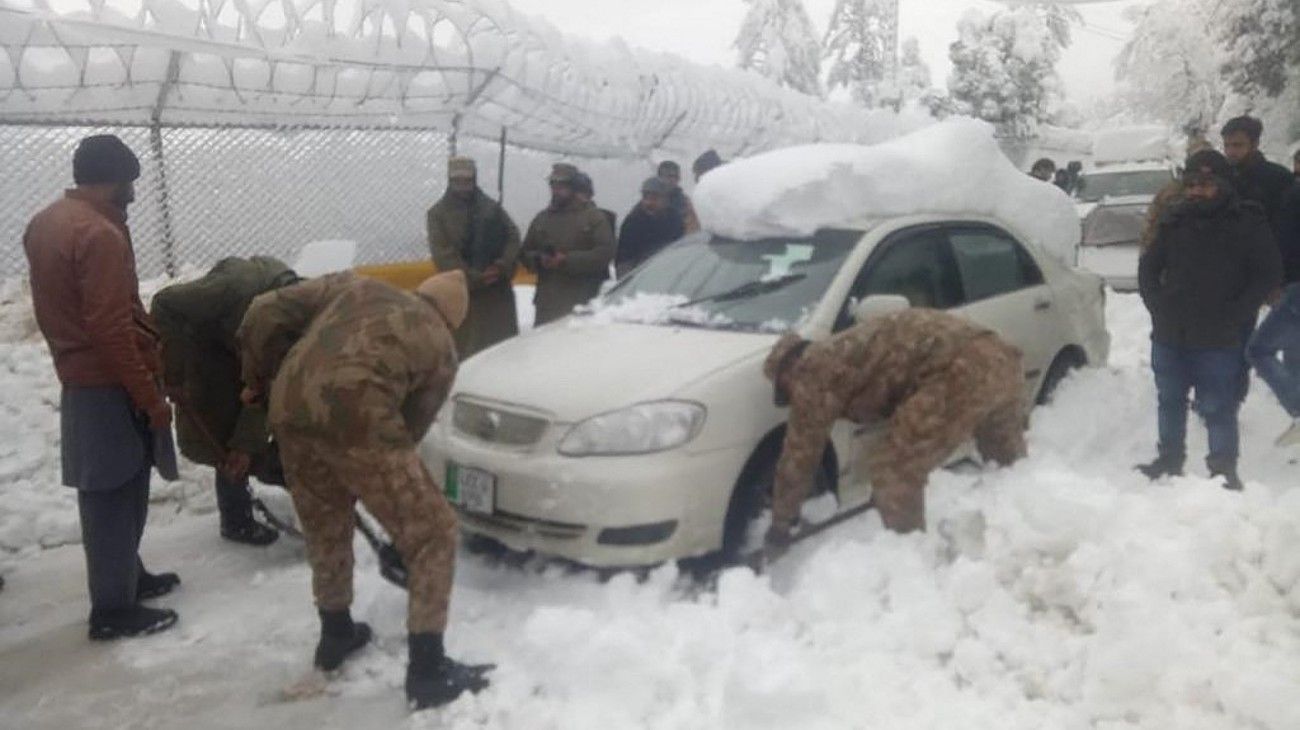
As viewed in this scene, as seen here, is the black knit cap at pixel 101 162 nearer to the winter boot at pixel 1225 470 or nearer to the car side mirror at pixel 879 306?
the car side mirror at pixel 879 306

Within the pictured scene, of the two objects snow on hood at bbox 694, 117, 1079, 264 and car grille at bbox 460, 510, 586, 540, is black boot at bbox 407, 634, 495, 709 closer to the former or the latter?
car grille at bbox 460, 510, 586, 540

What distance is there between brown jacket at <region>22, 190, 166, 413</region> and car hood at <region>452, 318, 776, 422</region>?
126cm

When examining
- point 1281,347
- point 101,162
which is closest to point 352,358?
point 101,162

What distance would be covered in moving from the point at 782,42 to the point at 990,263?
130 feet

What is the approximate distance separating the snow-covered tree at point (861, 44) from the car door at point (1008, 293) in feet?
Answer: 137

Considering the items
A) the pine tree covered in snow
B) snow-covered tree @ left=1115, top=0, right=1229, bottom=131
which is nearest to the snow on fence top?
the pine tree covered in snow

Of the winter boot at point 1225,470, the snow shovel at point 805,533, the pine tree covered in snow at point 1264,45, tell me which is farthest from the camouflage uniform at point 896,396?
the pine tree covered in snow at point 1264,45

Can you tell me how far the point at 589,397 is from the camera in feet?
13.8

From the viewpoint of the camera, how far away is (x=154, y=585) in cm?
471

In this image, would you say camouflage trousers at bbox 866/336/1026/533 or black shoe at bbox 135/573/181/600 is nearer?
camouflage trousers at bbox 866/336/1026/533

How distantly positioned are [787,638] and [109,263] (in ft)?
9.05

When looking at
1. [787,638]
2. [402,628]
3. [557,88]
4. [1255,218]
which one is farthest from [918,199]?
[557,88]

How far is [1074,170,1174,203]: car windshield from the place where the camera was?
58.6 feet

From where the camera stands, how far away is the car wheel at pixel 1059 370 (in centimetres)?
609
